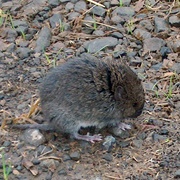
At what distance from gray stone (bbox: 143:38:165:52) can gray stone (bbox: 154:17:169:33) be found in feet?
0.79

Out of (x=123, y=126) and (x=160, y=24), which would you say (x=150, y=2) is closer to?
(x=160, y=24)

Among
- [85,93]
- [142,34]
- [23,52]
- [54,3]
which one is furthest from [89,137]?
[54,3]

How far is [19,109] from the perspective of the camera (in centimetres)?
688

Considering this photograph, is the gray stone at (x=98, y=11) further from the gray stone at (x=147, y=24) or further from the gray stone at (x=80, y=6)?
the gray stone at (x=147, y=24)

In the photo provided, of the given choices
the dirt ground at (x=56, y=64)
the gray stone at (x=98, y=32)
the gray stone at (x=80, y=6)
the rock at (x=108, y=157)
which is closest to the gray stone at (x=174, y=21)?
the dirt ground at (x=56, y=64)

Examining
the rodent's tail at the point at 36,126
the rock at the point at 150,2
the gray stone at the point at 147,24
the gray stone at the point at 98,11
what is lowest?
the rodent's tail at the point at 36,126

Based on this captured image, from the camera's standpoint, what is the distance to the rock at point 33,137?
6343mm

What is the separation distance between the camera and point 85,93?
A: 248 inches

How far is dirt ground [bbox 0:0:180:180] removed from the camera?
607 cm

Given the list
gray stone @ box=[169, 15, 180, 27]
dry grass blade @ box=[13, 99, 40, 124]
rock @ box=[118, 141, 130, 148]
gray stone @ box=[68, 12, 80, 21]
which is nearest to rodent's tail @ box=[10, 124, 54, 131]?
dry grass blade @ box=[13, 99, 40, 124]

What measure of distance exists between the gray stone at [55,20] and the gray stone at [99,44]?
68 centimetres

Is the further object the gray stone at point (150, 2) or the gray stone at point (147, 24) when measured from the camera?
the gray stone at point (150, 2)

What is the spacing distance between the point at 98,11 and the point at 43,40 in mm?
1034

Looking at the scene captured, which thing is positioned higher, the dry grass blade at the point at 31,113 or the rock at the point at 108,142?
the dry grass blade at the point at 31,113
